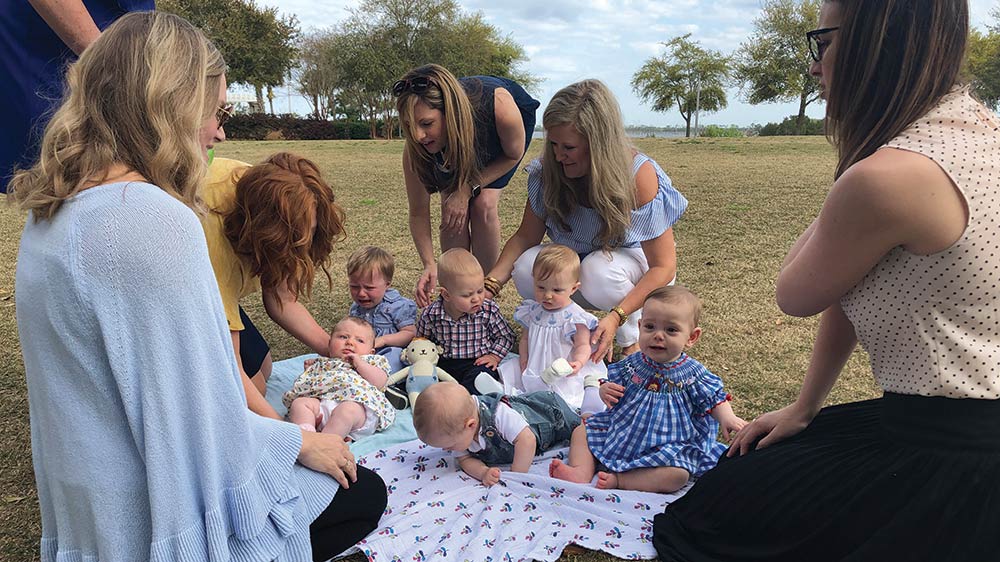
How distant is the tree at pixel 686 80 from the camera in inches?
2157

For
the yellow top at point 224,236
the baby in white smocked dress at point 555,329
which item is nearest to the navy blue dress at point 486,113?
the baby in white smocked dress at point 555,329

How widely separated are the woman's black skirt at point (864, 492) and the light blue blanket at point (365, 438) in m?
1.44

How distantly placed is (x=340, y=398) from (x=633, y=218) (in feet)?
5.80

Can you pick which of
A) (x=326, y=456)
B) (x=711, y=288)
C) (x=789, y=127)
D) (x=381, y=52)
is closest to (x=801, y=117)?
(x=789, y=127)

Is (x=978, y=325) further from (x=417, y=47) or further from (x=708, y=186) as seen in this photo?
(x=417, y=47)

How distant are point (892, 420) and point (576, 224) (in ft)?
7.66

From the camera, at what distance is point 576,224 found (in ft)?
13.4

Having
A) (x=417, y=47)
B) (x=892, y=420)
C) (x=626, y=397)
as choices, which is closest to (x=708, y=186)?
(x=626, y=397)

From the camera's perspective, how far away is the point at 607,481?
2785 millimetres

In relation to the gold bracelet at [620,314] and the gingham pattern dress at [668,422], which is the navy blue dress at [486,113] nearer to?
the gold bracelet at [620,314]

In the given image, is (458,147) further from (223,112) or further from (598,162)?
(223,112)

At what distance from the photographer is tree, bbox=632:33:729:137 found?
54.8m

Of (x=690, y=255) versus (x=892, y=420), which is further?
(x=690, y=255)

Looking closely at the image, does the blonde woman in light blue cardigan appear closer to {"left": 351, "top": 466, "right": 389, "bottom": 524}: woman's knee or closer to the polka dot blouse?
{"left": 351, "top": 466, "right": 389, "bottom": 524}: woman's knee
